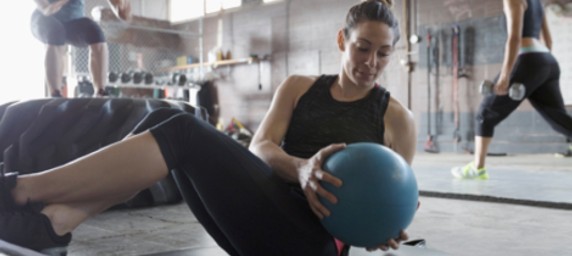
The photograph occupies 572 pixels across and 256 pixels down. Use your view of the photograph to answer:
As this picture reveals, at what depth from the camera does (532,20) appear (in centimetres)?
350

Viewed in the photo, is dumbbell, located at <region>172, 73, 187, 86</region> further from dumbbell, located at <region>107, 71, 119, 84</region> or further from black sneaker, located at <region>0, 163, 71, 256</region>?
black sneaker, located at <region>0, 163, 71, 256</region>

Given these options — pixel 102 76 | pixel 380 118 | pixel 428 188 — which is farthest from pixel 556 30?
pixel 380 118

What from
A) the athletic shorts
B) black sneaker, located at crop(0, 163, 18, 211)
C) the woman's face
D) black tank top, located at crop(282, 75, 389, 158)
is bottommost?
black sneaker, located at crop(0, 163, 18, 211)

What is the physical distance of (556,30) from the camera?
6.05m

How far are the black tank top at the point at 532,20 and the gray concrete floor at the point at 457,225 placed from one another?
965mm

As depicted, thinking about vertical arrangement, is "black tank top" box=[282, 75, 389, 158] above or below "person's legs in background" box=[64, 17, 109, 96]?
below

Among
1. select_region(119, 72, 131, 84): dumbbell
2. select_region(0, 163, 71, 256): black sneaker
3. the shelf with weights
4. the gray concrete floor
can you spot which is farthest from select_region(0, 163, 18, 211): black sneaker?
the shelf with weights

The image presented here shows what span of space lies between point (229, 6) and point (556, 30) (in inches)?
212

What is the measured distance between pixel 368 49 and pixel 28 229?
3.17 ft

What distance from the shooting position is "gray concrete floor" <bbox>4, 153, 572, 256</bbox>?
77.5 inches

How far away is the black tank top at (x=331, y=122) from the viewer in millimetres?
1608

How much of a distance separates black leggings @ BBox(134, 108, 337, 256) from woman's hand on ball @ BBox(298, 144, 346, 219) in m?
0.11

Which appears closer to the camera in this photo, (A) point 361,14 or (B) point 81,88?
(A) point 361,14

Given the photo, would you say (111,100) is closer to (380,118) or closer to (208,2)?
(380,118)
